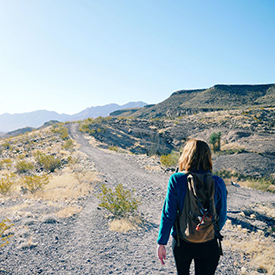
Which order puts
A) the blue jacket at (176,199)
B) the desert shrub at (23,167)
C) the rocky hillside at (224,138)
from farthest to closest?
1. the rocky hillside at (224,138)
2. the desert shrub at (23,167)
3. the blue jacket at (176,199)

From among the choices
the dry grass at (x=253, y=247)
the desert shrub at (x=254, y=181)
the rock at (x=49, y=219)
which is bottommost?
the desert shrub at (x=254, y=181)

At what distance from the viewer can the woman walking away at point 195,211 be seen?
5.61ft

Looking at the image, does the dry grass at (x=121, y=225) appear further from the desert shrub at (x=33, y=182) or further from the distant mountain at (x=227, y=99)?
the distant mountain at (x=227, y=99)

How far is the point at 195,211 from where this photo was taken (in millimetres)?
1712

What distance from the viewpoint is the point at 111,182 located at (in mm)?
10219

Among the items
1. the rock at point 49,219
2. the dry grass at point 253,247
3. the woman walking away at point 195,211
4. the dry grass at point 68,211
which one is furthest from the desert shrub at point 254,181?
the woman walking away at point 195,211

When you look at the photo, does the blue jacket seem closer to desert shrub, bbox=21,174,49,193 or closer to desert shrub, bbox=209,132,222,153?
desert shrub, bbox=21,174,49,193

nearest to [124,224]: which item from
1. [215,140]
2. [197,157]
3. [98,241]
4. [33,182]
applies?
[98,241]

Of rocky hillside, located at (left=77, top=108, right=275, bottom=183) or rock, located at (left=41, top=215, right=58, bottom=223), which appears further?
rocky hillside, located at (left=77, top=108, right=275, bottom=183)

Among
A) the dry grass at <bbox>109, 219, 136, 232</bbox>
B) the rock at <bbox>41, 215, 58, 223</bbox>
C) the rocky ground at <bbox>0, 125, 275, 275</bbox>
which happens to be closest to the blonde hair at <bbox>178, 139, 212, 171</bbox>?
the rocky ground at <bbox>0, 125, 275, 275</bbox>

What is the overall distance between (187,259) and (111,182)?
8618 millimetres

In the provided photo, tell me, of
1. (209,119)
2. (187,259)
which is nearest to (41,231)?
(187,259)

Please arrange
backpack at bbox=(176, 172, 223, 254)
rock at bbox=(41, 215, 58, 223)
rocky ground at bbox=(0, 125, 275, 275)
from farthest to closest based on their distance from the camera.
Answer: rock at bbox=(41, 215, 58, 223), rocky ground at bbox=(0, 125, 275, 275), backpack at bbox=(176, 172, 223, 254)

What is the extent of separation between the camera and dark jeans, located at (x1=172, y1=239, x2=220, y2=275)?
1835mm
